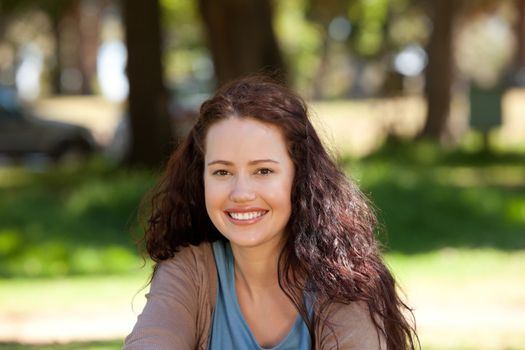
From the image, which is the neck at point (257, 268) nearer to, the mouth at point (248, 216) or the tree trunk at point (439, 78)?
the mouth at point (248, 216)

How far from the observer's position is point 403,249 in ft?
39.2

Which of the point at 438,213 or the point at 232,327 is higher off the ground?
the point at 232,327

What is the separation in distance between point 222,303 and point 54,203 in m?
10.5

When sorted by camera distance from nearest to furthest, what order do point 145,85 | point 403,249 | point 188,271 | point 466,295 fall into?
1. point 188,271
2. point 466,295
3. point 403,249
4. point 145,85

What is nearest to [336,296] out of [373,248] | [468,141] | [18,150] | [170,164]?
[373,248]

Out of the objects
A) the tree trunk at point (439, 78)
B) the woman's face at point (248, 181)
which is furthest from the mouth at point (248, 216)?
the tree trunk at point (439, 78)

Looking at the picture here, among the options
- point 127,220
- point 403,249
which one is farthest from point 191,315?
point 403,249

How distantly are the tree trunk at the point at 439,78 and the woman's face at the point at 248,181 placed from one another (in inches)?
774

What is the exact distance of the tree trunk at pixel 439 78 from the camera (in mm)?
23000

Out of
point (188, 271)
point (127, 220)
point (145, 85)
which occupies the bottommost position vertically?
point (127, 220)

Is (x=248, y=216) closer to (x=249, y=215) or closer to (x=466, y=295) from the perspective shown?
(x=249, y=215)

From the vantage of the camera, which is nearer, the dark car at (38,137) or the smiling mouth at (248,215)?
the smiling mouth at (248,215)

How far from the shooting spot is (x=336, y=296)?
3480 mm

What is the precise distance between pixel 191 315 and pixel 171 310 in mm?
66
